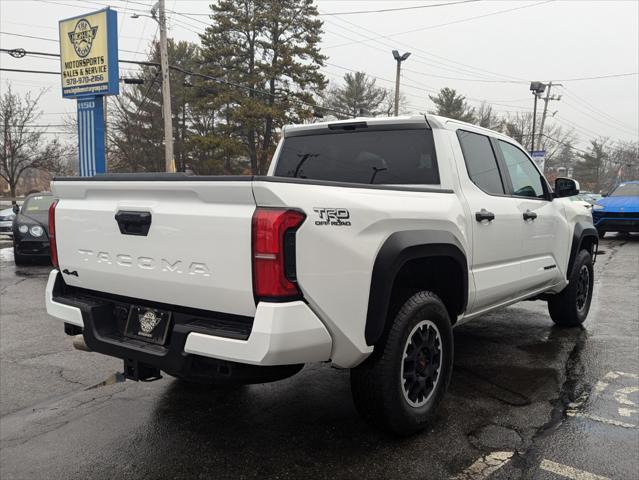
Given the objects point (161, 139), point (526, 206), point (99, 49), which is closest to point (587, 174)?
point (161, 139)

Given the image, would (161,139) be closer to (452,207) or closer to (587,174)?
(452,207)

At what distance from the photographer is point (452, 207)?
3.49m

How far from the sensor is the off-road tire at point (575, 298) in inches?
220

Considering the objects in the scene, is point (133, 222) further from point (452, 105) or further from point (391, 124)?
point (452, 105)

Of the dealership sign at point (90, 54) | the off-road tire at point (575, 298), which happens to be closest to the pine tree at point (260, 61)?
the dealership sign at point (90, 54)

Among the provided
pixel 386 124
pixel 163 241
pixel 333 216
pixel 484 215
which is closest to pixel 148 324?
pixel 163 241

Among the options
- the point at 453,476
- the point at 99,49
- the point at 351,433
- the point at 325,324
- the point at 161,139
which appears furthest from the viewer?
the point at 161,139

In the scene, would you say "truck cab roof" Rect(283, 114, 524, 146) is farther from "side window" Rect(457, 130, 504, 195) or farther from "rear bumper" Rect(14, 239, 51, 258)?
"rear bumper" Rect(14, 239, 51, 258)

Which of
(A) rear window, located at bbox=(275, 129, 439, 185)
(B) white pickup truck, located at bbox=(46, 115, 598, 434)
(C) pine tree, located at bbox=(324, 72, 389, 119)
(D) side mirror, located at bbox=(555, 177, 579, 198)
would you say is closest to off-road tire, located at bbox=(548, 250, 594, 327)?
(D) side mirror, located at bbox=(555, 177, 579, 198)

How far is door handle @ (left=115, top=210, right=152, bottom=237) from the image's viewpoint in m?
2.74

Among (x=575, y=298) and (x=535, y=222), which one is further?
(x=575, y=298)

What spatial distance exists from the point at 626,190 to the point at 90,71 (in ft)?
52.8

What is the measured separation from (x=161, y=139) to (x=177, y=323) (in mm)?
38982

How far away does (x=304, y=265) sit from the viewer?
2434mm
